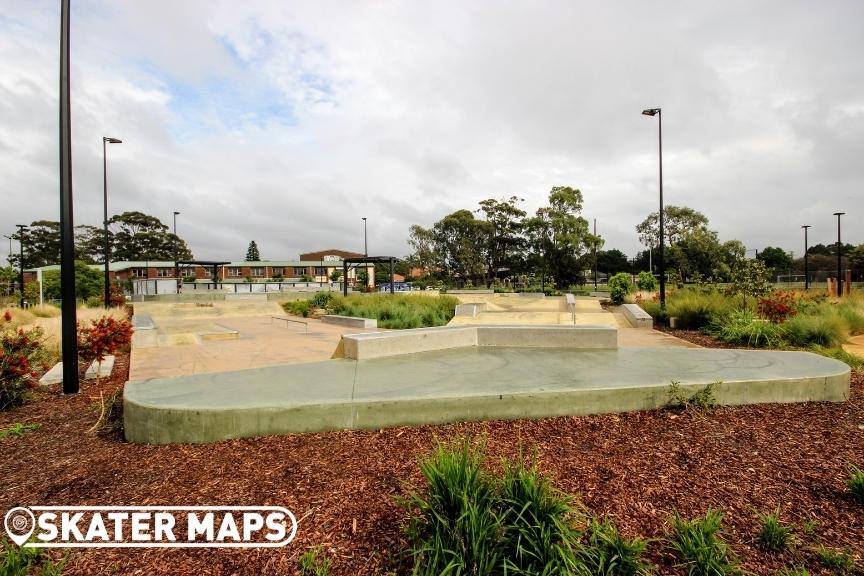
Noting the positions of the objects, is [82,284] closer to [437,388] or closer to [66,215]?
[66,215]

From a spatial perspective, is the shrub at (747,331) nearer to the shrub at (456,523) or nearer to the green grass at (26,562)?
the shrub at (456,523)

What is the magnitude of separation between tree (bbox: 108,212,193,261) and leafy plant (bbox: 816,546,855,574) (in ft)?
256

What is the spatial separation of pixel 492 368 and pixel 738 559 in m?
3.34

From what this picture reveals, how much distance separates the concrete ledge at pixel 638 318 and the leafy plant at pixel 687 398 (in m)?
9.90

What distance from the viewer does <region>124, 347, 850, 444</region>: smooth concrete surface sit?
3.73m

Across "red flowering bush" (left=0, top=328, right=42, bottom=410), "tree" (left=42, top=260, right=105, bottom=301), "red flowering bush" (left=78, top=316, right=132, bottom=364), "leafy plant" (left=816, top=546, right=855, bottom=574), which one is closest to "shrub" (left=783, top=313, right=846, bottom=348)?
"leafy plant" (left=816, top=546, right=855, bottom=574)

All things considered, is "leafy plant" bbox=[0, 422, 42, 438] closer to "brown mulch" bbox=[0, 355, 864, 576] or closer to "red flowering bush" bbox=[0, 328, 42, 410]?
"brown mulch" bbox=[0, 355, 864, 576]

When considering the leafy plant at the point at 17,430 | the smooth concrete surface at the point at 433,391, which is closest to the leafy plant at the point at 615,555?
the smooth concrete surface at the point at 433,391

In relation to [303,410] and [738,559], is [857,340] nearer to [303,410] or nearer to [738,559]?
[738,559]

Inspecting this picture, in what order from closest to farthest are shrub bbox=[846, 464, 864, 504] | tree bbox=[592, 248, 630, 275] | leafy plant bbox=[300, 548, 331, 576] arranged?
1. leafy plant bbox=[300, 548, 331, 576]
2. shrub bbox=[846, 464, 864, 504]
3. tree bbox=[592, 248, 630, 275]

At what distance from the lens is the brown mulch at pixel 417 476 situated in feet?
7.90

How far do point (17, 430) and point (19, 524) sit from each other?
2.40 metres

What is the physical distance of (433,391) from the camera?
4.22 meters

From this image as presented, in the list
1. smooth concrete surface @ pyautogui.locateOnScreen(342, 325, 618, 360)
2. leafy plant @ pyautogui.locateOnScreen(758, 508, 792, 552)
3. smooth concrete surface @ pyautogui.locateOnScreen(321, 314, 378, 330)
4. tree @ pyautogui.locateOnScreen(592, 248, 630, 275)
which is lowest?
leafy plant @ pyautogui.locateOnScreen(758, 508, 792, 552)
